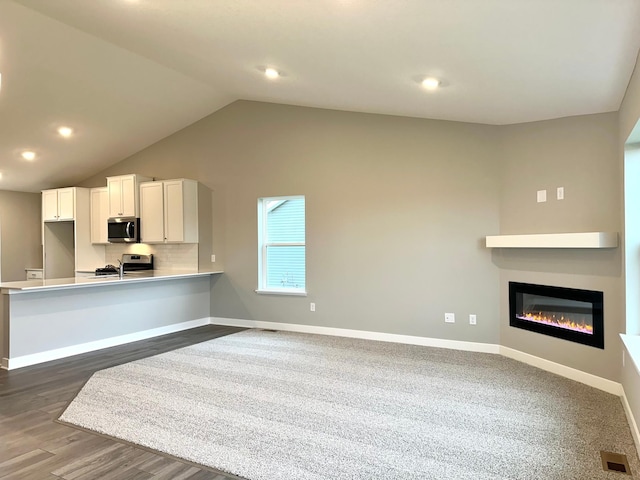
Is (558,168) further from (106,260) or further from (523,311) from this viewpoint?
(106,260)

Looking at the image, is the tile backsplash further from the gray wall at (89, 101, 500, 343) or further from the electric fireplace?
the electric fireplace

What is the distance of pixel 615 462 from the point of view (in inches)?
97.1

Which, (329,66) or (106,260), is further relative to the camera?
(106,260)

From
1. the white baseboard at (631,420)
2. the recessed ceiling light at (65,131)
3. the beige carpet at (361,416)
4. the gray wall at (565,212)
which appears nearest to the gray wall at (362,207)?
the gray wall at (565,212)

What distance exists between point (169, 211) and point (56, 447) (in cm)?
439

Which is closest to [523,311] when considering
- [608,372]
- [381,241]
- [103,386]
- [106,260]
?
[608,372]

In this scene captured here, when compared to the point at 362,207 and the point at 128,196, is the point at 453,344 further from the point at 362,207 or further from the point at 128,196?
the point at 128,196

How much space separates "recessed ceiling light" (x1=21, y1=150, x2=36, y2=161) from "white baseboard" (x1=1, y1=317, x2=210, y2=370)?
3225 mm

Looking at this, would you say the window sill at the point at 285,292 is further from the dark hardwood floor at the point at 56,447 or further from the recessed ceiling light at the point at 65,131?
the recessed ceiling light at the point at 65,131

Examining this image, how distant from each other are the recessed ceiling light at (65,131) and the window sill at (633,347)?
6742mm

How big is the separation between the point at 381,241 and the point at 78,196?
5256mm

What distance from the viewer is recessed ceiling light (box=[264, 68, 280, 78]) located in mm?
4368

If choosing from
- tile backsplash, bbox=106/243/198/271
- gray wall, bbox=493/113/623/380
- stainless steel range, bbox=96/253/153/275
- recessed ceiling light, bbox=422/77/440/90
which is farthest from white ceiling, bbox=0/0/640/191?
stainless steel range, bbox=96/253/153/275

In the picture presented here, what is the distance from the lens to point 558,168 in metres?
4.17
